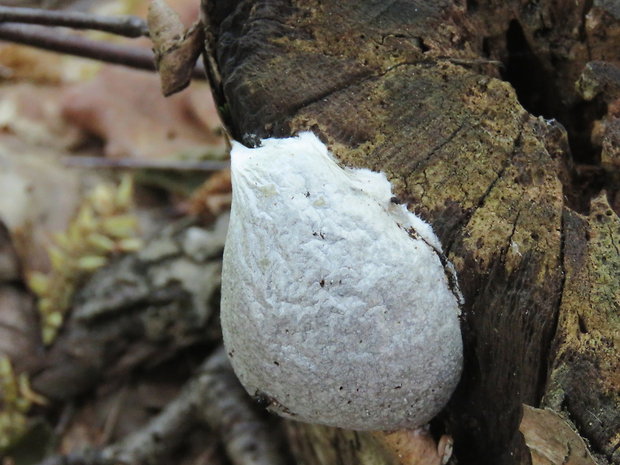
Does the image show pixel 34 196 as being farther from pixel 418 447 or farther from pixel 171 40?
pixel 418 447

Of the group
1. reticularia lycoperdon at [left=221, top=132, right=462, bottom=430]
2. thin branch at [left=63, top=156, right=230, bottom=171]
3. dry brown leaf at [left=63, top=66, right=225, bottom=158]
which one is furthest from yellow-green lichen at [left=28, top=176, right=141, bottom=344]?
reticularia lycoperdon at [left=221, top=132, right=462, bottom=430]

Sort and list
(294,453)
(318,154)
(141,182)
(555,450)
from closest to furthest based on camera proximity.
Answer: (555,450) < (318,154) < (294,453) < (141,182)

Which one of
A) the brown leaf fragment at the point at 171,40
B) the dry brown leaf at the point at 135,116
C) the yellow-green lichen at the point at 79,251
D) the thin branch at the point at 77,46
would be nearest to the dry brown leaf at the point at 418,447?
the brown leaf fragment at the point at 171,40

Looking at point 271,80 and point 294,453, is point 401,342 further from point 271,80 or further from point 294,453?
point 294,453

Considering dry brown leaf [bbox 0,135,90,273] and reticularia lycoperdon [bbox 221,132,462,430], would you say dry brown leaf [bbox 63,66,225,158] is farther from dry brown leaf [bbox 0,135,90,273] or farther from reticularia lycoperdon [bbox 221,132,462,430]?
reticularia lycoperdon [bbox 221,132,462,430]

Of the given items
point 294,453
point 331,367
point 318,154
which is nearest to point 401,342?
point 331,367

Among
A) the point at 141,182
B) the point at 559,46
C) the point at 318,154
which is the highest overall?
the point at 559,46

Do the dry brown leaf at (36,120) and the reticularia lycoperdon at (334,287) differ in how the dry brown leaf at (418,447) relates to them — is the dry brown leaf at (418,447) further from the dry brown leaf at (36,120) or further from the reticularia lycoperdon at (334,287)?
the dry brown leaf at (36,120)
